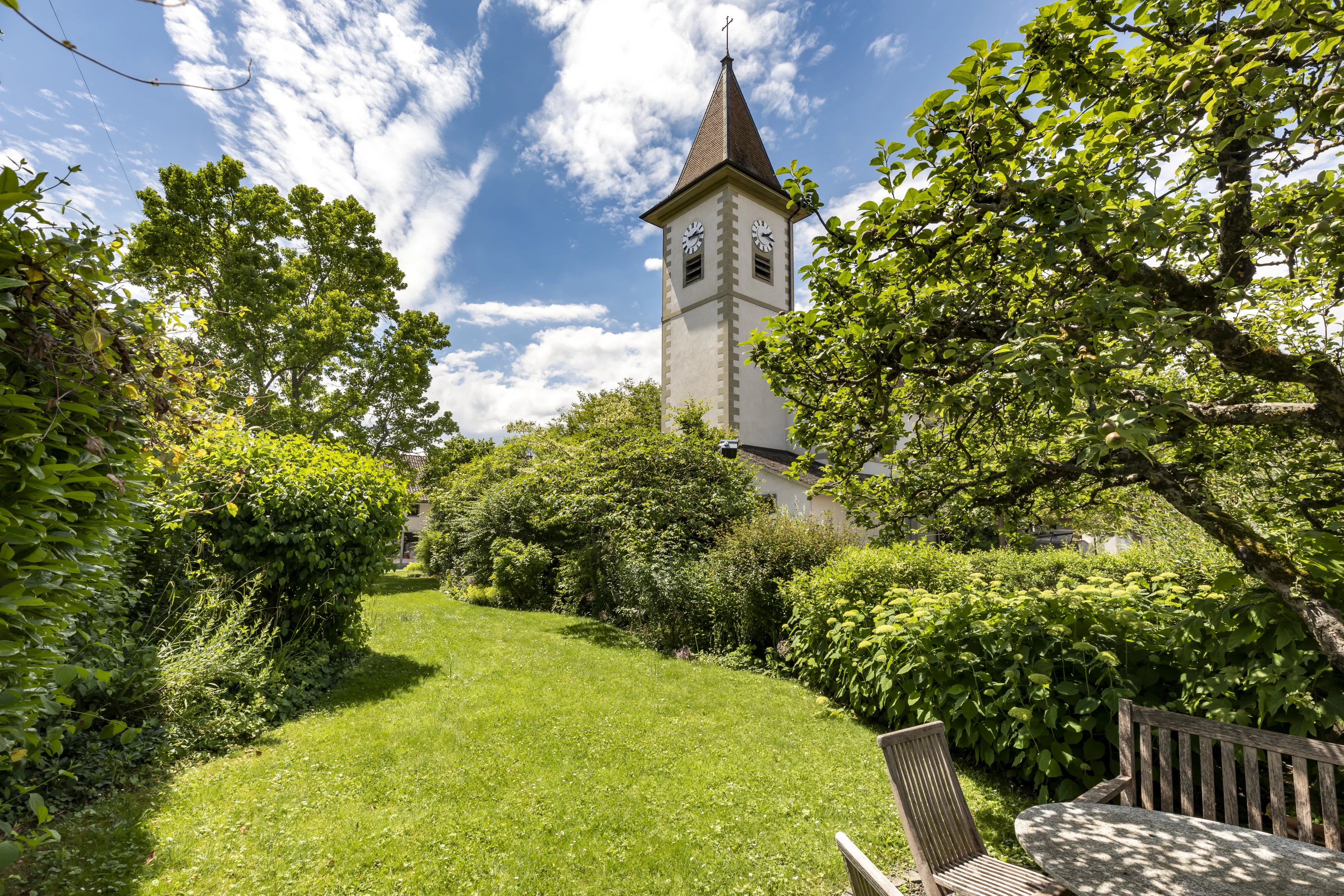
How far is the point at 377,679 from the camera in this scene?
271 inches

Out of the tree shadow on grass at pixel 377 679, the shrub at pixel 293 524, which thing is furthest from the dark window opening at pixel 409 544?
the shrub at pixel 293 524

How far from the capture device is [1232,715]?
3197mm

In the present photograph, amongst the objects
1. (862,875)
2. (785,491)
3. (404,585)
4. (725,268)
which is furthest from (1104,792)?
(404,585)

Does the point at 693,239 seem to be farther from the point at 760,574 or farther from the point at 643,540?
the point at 760,574

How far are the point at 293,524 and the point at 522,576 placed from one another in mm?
7724

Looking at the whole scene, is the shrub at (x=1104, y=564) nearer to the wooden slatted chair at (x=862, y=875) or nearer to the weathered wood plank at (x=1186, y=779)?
the weathered wood plank at (x=1186, y=779)

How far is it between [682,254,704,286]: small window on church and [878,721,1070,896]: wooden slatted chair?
19161mm

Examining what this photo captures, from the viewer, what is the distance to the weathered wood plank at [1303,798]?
270 cm

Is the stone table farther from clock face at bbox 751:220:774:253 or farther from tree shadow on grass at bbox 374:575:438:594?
clock face at bbox 751:220:774:253

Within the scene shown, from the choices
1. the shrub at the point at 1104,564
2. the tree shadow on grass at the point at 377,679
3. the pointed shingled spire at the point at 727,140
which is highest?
the pointed shingled spire at the point at 727,140

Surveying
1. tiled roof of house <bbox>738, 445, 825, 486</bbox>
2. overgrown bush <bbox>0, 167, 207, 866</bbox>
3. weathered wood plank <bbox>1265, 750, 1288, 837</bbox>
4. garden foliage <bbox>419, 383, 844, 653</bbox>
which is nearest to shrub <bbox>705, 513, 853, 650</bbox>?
garden foliage <bbox>419, 383, 844, 653</bbox>

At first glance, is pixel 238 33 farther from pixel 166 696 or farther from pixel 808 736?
pixel 808 736

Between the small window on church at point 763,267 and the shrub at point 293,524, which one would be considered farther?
the small window on church at point 763,267

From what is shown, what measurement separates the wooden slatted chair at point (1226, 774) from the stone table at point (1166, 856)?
0.17 m
